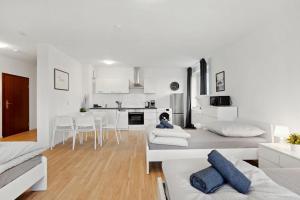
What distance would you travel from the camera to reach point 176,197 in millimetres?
1179

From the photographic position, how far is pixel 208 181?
1.25m

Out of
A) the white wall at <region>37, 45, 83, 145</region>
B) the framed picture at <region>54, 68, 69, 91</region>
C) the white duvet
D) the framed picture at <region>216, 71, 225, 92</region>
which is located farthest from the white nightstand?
the framed picture at <region>54, 68, 69, 91</region>

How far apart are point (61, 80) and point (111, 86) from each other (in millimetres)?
2385

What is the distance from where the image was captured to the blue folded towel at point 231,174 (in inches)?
48.6

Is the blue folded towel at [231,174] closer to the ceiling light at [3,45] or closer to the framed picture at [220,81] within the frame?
the framed picture at [220,81]

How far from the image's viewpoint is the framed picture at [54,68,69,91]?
480 cm

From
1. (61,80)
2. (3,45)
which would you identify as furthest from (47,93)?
(3,45)

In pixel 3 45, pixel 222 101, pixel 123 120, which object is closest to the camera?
pixel 222 101

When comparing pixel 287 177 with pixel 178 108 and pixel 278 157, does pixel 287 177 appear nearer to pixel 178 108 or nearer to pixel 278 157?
pixel 278 157

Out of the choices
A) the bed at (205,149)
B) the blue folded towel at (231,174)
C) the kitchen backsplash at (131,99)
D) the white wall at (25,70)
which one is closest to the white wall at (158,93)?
the kitchen backsplash at (131,99)

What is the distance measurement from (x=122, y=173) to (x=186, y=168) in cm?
158

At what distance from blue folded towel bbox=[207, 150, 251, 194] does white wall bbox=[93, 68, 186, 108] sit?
20.8 ft

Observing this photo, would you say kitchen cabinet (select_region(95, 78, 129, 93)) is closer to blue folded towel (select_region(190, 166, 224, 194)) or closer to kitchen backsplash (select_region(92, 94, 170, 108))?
kitchen backsplash (select_region(92, 94, 170, 108))

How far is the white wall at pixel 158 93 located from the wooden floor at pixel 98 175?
3413mm
